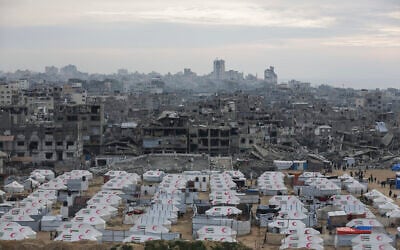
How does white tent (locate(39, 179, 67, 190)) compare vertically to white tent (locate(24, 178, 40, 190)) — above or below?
above

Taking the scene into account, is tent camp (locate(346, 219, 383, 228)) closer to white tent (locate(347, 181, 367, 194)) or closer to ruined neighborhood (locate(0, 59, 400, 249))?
ruined neighborhood (locate(0, 59, 400, 249))

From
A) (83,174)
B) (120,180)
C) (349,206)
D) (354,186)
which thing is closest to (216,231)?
(349,206)

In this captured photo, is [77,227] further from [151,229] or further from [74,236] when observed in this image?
[151,229]

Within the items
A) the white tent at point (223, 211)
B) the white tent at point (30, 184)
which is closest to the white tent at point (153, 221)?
the white tent at point (223, 211)

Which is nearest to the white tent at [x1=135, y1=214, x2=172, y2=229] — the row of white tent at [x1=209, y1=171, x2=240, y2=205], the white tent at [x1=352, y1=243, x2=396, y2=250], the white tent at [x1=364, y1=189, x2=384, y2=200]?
the row of white tent at [x1=209, y1=171, x2=240, y2=205]

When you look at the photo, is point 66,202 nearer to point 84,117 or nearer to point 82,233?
point 82,233

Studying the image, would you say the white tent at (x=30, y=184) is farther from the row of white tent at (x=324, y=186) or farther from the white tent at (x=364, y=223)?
the white tent at (x=364, y=223)

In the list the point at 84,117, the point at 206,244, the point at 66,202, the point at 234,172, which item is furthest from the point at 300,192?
the point at 84,117
